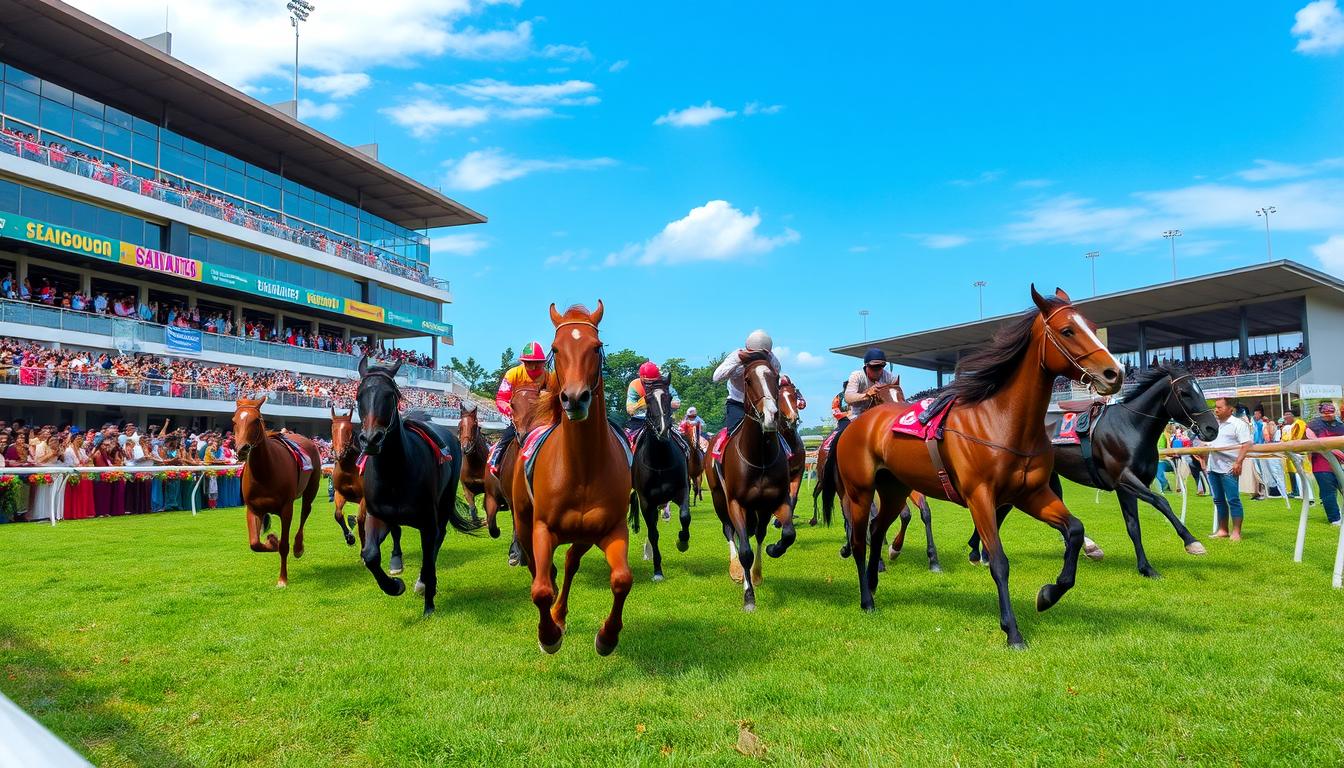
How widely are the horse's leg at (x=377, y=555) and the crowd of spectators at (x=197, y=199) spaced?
31238 mm

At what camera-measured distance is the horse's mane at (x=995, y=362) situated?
6496mm

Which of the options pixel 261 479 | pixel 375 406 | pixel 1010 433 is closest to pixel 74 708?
pixel 375 406

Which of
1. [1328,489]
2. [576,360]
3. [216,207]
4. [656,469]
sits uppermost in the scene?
[216,207]

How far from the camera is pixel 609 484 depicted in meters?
5.48

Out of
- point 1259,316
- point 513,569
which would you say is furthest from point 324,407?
point 1259,316

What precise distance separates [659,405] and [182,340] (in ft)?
103

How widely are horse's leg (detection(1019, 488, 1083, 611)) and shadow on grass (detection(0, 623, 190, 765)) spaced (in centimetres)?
549

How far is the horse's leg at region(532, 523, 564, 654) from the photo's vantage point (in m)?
5.21

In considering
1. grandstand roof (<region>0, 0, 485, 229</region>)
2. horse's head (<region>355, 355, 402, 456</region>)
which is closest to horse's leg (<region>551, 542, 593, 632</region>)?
horse's head (<region>355, 355, 402, 456</region>)

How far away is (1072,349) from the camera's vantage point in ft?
19.8

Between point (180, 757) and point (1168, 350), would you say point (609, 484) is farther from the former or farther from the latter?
point (1168, 350)

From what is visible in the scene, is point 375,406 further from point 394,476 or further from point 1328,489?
point 1328,489

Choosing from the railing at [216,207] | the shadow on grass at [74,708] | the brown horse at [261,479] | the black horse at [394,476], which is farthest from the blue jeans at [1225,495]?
the railing at [216,207]

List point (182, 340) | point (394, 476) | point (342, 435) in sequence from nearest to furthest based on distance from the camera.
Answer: point (394, 476) < point (342, 435) < point (182, 340)
